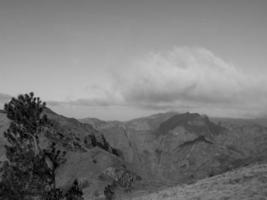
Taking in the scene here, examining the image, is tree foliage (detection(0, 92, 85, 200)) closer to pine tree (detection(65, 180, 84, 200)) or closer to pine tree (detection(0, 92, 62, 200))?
pine tree (detection(0, 92, 62, 200))

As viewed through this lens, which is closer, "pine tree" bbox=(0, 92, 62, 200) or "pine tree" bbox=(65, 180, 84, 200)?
"pine tree" bbox=(0, 92, 62, 200)

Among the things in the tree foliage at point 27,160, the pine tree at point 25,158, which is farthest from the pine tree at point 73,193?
the pine tree at point 25,158

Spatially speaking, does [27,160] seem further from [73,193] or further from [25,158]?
[73,193]

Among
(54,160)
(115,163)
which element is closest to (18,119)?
(54,160)

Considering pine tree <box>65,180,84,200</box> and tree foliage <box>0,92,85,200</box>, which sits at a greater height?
tree foliage <box>0,92,85,200</box>

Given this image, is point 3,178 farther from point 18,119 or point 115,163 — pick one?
point 115,163

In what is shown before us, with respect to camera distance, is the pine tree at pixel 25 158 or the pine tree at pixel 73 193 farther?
the pine tree at pixel 73 193

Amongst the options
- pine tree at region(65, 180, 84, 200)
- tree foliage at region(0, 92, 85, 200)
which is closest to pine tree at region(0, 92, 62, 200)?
tree foliage at region(0, 92, 85, 200)

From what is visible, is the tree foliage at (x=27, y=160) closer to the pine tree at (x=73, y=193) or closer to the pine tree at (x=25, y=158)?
the pine tree at (x=25, y=158)

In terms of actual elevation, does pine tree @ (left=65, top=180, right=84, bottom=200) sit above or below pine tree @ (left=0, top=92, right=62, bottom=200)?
below

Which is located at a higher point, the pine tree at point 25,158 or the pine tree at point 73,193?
the pine tree at point 25,158

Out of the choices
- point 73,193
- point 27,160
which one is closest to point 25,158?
point 27,160

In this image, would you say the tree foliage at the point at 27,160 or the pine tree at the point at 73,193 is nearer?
the tree foliage at the point at 27,160

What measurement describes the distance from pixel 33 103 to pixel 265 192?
22602 mm
